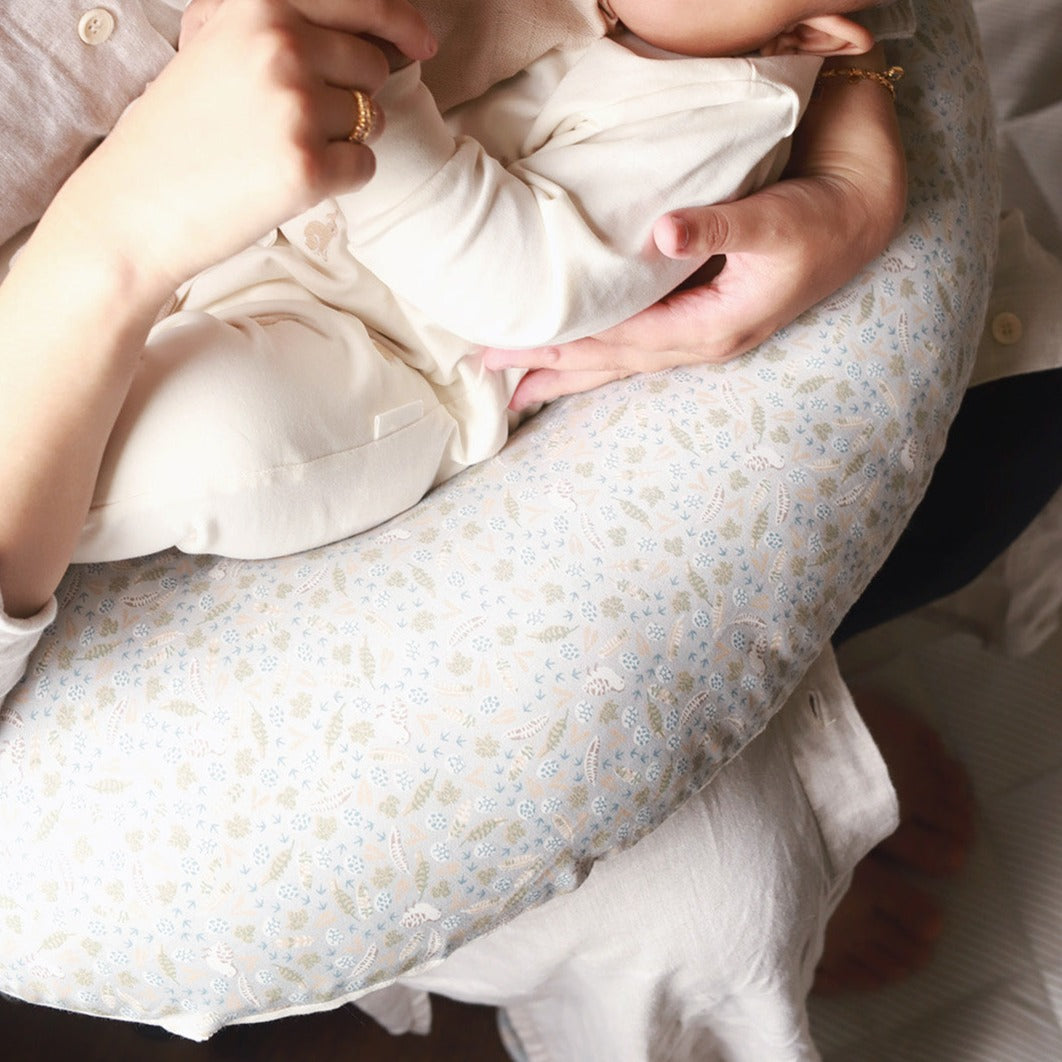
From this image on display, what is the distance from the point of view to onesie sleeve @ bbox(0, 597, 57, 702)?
1.77ft

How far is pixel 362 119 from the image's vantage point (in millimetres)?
491

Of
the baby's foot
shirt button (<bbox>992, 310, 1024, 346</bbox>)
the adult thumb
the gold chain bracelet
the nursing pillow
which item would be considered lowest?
the baby's foot

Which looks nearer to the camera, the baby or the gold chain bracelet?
the baby

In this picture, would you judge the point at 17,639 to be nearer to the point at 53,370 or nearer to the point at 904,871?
the point at 53,370

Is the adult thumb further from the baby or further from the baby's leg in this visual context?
the baby's leg

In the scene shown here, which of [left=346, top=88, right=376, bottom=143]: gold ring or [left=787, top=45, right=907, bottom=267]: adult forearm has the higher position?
[left=346, top=88, right=376, bottom=143]: gold ring

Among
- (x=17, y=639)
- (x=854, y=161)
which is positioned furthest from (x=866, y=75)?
(x=17, y=639)

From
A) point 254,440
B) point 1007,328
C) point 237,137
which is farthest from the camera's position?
point 1007,328

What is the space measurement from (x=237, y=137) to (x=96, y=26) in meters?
0.28

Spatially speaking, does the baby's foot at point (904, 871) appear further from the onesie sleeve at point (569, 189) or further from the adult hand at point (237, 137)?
the adult hand at point (237, 137)

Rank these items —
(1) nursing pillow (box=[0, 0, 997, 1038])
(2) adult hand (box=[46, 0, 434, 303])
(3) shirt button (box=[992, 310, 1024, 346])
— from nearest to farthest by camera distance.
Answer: (2) adult hand (box=[46, 0, 434, 303]) < (1) nursing pillow (box=[0, 0, 997, 1038]) < (3) shirt button (box=[992, 310, 1024, 346])

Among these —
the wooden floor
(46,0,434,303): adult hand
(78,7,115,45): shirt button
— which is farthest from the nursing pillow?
the wooden floor

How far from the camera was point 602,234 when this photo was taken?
0.62 m

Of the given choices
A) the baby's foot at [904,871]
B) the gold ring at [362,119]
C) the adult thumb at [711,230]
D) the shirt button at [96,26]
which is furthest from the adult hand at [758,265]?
the baby's foot at [904,871]
